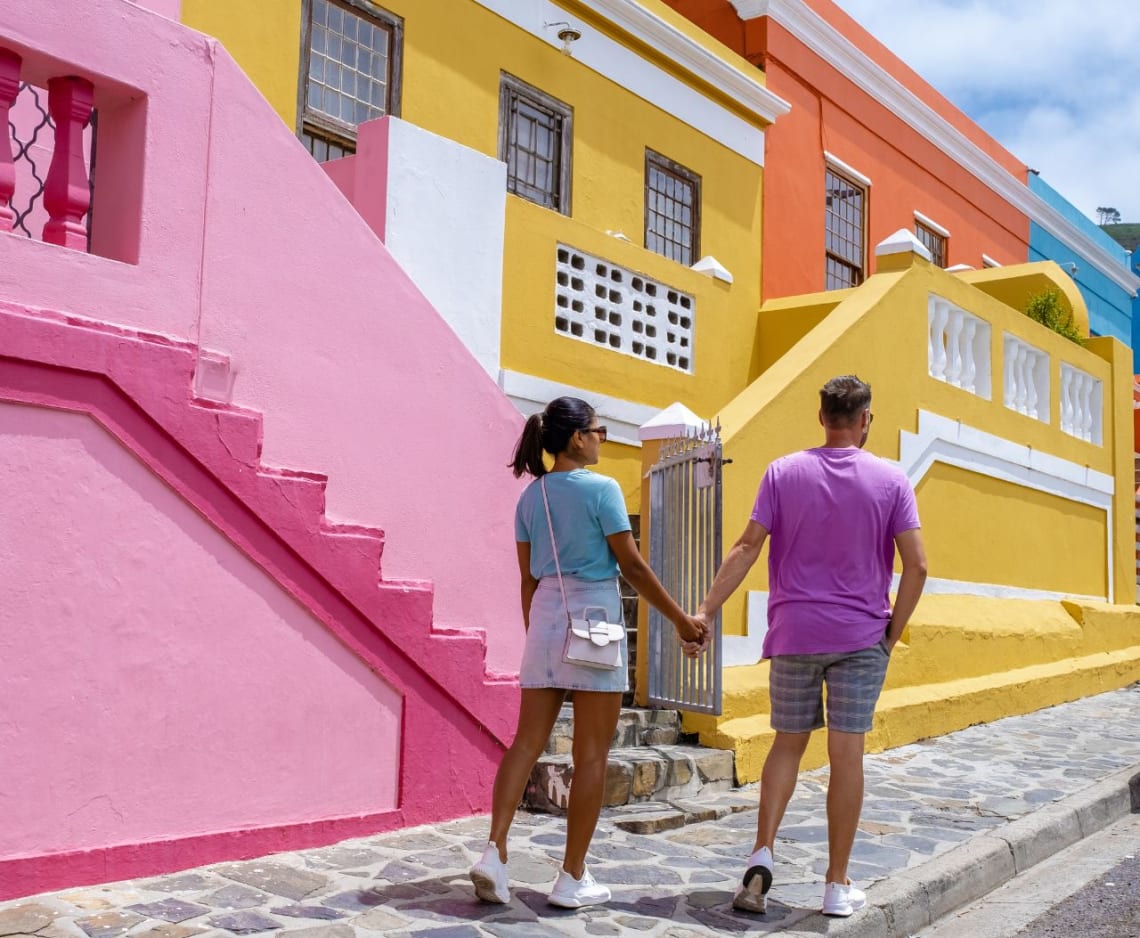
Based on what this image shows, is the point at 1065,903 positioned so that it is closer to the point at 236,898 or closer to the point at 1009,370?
the point at 236,898

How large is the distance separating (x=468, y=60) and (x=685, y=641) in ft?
20.7

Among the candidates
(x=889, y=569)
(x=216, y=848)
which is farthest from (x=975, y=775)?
(x=216, y=848)

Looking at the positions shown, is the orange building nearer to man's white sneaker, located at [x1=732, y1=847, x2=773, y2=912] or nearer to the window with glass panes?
the window with glass panes

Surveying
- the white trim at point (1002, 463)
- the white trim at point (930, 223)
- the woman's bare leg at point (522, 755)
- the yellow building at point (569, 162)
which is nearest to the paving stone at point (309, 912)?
the woman's bare leg at point (522, 755)

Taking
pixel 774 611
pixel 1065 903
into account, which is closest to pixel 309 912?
pixel 774 611

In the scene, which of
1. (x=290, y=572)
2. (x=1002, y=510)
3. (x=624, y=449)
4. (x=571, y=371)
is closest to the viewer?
(x=290, y=572)

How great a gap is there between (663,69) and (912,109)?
5.42 meters

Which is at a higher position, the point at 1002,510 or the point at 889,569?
the point at 1002,510

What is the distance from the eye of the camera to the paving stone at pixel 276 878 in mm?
4473

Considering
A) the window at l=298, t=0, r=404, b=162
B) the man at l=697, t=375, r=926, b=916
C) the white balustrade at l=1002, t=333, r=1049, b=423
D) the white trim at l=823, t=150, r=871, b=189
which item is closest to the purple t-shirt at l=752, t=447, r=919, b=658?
the man at l=697, t=375, r=926, b=916

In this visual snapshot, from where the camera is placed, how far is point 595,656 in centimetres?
426

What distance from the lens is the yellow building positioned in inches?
315

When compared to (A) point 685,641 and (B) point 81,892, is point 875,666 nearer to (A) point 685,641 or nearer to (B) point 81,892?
(A) point 685,641

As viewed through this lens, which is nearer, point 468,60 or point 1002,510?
point 468,60
